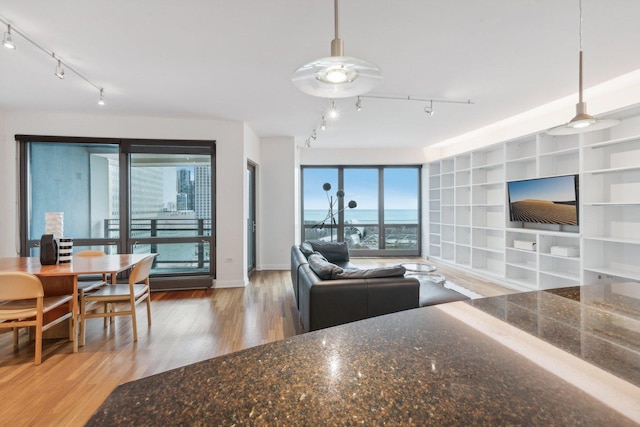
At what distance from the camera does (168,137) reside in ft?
15.5

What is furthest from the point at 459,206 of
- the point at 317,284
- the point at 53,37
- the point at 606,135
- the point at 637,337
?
the point at 53,37

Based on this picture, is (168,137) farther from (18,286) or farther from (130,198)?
(18,286)

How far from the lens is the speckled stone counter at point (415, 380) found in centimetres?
57

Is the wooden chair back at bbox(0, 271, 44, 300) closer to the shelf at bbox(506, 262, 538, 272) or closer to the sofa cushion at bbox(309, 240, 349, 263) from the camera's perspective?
the sofa cushion at bbox(309, 240, 349, 263)

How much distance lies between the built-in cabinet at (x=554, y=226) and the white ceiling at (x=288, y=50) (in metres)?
0.79

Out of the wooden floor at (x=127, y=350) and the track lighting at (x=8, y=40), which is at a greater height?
the track lighting at (x=8, y=40)

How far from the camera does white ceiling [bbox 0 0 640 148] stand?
2.20 metres

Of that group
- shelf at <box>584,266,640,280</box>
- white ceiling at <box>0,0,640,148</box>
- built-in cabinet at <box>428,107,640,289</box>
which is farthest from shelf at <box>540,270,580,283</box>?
white ceiling at <box>0,0,640,148</box>

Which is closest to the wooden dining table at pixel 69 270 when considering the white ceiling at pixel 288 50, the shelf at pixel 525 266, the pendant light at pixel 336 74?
the white ceiling at pixel 288 50

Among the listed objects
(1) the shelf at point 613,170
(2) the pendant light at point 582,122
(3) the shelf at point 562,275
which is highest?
(2) the pendant light at point 582,122

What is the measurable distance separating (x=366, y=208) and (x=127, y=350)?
5791mm

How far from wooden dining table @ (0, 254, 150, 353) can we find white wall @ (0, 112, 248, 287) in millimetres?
1575

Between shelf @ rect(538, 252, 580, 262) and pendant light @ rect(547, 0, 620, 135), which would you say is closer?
pendant light @ rect(547, 0, 620, 135)

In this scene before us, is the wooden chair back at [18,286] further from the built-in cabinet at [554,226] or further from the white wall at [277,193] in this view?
the built-in cabinet at [554,226]
